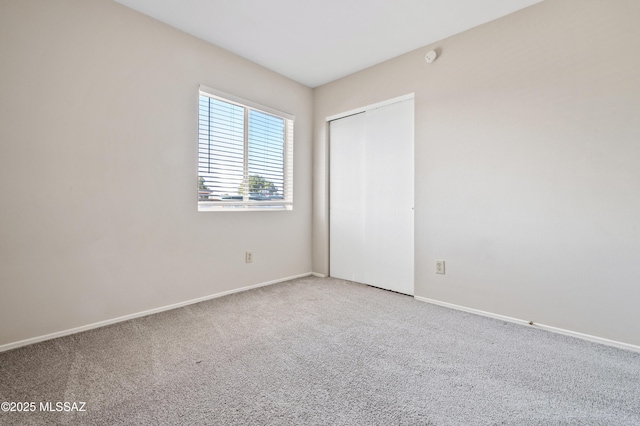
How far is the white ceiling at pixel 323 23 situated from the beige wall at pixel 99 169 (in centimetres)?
24

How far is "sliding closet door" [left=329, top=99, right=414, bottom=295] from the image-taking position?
299cm

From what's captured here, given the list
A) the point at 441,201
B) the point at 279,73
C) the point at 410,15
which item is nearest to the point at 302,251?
the point at 441,201

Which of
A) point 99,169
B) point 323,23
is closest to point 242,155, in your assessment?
point 99,169

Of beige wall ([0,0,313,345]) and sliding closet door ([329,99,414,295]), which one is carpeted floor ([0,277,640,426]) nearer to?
beige wall ([0,0,313,345])

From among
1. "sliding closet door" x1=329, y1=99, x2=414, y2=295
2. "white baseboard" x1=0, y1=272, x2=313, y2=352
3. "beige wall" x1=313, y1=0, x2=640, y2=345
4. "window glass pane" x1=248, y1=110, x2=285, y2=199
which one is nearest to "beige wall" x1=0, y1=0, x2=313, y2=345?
"white baseboard" x1=0, y1=272, x2=313, y2=352

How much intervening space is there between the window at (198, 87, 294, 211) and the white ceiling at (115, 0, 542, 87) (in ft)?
1.75

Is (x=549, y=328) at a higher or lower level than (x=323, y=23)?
lower

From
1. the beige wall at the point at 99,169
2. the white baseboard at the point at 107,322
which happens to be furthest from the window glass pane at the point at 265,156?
the white baseboard at the point at 107,322

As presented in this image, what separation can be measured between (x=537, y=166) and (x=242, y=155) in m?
2.59

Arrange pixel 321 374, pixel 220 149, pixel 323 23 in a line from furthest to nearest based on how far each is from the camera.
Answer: pixel 220 149
pixel 323 23
pixel 321 374

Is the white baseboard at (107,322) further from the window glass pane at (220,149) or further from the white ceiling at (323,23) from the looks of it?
the white ceiling at (323,23)

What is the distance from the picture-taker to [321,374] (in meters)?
1.54

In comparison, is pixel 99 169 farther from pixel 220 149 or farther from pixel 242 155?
pixel 242 155

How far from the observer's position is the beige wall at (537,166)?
1.88 meters
